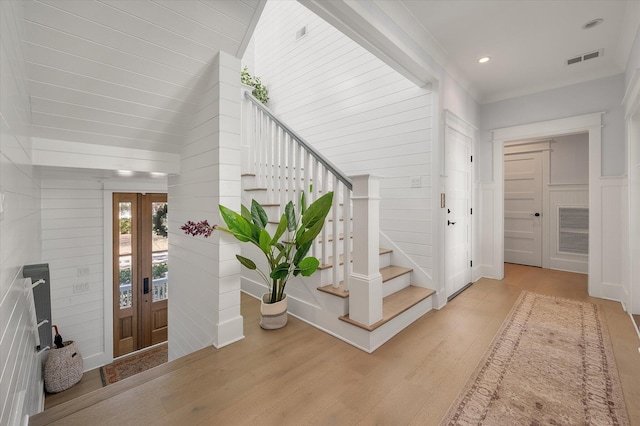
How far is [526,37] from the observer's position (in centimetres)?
270

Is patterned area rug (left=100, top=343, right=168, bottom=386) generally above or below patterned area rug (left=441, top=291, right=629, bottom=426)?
below

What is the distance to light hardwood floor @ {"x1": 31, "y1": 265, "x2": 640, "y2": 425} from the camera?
147cm

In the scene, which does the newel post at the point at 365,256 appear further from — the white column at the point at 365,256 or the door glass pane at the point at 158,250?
the door glass pane at the point at 158,250

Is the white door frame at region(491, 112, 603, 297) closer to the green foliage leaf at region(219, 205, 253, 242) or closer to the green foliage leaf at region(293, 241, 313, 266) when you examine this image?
the green foliage leaf at region(293, 241, 313, 266)

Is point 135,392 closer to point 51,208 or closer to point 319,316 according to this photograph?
point 319,316

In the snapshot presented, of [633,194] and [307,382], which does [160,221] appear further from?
[633,194]

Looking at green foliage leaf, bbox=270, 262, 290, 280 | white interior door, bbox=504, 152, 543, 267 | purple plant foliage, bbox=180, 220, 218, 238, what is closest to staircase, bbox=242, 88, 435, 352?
green foliage leaf, bbox=270, 262, 290, 280

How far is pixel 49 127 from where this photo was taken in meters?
1.99

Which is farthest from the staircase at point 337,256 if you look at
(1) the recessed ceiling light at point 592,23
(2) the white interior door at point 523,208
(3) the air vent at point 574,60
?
(2) the white interior door at point 523,208

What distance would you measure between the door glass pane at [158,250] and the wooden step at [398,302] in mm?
3374

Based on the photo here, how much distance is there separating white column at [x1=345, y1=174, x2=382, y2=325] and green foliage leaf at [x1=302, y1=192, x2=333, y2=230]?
0.21 m

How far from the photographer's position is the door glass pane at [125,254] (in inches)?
156

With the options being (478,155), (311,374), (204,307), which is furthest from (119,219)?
(478,155)

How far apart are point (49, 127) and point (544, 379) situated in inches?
148
